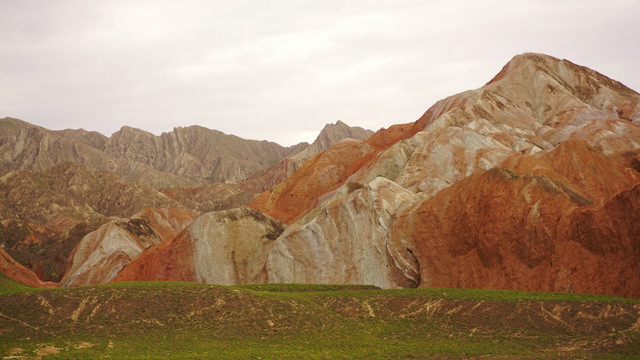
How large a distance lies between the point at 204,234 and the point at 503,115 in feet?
208

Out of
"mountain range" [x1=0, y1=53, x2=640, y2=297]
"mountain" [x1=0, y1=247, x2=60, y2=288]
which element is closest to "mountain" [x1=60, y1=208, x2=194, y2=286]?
"mountain range" [x1=0, y1=53, x2=640, y2=297]

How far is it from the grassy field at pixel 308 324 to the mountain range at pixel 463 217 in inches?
456

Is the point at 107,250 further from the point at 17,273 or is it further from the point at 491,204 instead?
the point at 491,204

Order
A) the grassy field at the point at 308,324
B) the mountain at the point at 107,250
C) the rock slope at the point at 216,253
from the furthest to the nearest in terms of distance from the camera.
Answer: the mountain at the point at 107,250
the rock slope at the point at 216,253
the grassy field at the point at 308,324

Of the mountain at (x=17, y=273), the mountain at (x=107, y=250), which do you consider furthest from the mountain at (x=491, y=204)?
the mountain at (x=17, y=273)

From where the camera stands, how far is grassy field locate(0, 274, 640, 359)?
3719 cm

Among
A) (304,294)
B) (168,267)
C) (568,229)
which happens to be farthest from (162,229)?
(568,229)

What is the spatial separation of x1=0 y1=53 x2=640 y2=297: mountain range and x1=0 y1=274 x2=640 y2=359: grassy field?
1159 centimetres

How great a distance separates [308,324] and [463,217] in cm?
2866

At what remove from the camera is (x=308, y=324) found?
4406 cm

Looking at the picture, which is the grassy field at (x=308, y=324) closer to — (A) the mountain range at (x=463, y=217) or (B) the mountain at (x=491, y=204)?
(B) the mountain at (x=491, y=204)

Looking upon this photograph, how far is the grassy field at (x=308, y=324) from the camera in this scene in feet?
122

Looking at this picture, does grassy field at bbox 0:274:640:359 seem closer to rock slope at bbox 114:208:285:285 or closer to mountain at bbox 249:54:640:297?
mountain at bbox 249:54:640:297

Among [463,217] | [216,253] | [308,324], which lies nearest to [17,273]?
[216,253]
